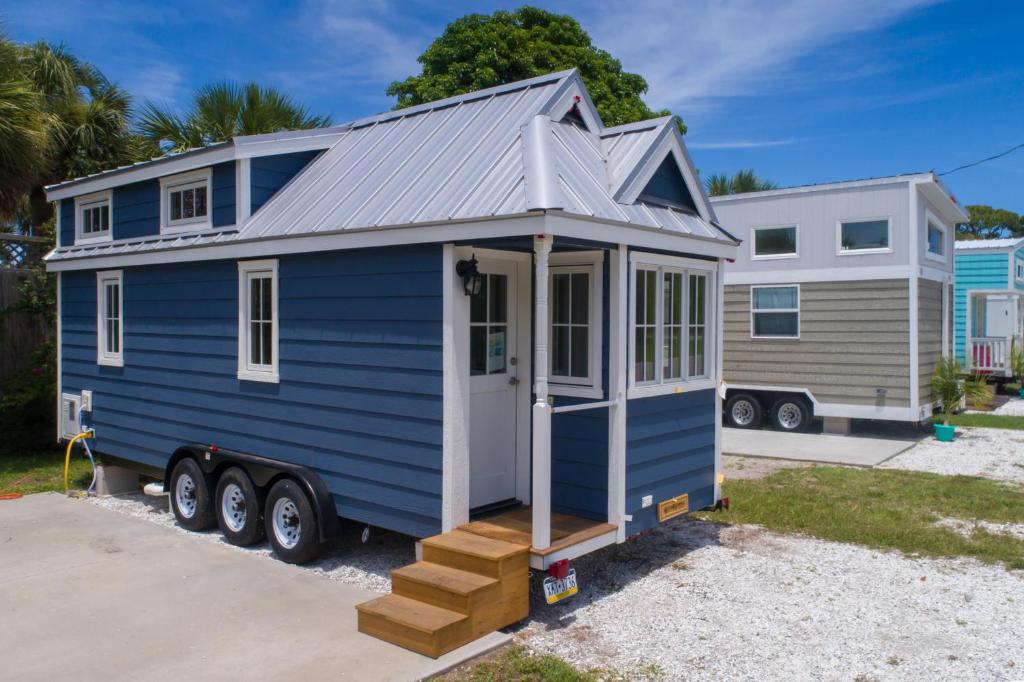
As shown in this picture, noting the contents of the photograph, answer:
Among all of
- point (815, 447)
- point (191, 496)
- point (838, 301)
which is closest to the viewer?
point (191, 496)

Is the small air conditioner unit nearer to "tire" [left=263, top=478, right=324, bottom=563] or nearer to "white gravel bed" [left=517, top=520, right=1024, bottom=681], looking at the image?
"tire" [left=263, top=478, right=324, bottom=563]

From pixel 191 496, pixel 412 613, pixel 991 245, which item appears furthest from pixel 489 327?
pixel 991 245

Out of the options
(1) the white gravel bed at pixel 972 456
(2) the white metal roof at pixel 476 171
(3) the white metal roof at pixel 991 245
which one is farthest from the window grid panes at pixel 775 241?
(3) the white metal roof at pixel 991 245

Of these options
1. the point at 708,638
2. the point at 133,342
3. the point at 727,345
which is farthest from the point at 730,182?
the point at 708,638

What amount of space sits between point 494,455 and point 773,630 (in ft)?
7.75

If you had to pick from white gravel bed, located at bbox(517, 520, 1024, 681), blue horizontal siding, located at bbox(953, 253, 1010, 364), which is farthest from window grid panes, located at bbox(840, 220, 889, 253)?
blue horizontal siding, located at bbox(953, 253, 1010, 364)

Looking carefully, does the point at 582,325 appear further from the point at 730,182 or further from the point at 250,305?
the point at 730,182

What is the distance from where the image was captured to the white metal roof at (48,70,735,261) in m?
5.59

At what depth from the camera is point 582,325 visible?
6254mm

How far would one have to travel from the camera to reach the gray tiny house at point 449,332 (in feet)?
18.5

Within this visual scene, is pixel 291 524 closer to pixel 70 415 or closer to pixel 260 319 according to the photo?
pixel 260 319

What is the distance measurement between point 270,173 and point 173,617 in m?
4.08

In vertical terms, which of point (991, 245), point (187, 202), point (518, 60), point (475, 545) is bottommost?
point (475, 545)

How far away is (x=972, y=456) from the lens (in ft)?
38.1
